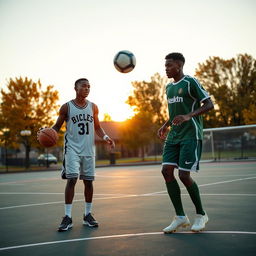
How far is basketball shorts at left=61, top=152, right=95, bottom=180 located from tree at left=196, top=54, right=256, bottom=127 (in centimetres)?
4226

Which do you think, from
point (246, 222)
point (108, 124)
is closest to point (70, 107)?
point (246, 222)

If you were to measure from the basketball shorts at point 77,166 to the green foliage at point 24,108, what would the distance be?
26.8 meters

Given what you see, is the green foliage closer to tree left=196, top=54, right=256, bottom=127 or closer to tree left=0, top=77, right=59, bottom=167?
tree left=0, top=77, right=59, bottom=167

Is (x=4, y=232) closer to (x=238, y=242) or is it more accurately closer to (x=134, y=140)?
(x=238, y=242)

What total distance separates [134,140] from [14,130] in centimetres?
1523

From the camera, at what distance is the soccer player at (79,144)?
5.66 m

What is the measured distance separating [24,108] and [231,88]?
26239mm

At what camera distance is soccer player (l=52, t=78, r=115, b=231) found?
5664 millimetres

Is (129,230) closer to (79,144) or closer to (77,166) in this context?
(77,166)

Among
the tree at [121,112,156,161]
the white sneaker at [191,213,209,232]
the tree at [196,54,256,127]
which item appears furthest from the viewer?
the tree at [196,54,256,127]

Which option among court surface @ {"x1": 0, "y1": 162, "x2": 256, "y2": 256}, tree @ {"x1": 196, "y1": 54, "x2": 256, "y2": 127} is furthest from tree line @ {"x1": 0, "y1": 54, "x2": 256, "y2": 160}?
court surface @ {"x1": 0, "y1": 162, "x2": 256, "y2": 256}

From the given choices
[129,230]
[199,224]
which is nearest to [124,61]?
[129,230]

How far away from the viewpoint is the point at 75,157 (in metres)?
5.70

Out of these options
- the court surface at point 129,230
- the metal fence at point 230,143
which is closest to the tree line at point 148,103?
the metal fence at point 230,143
